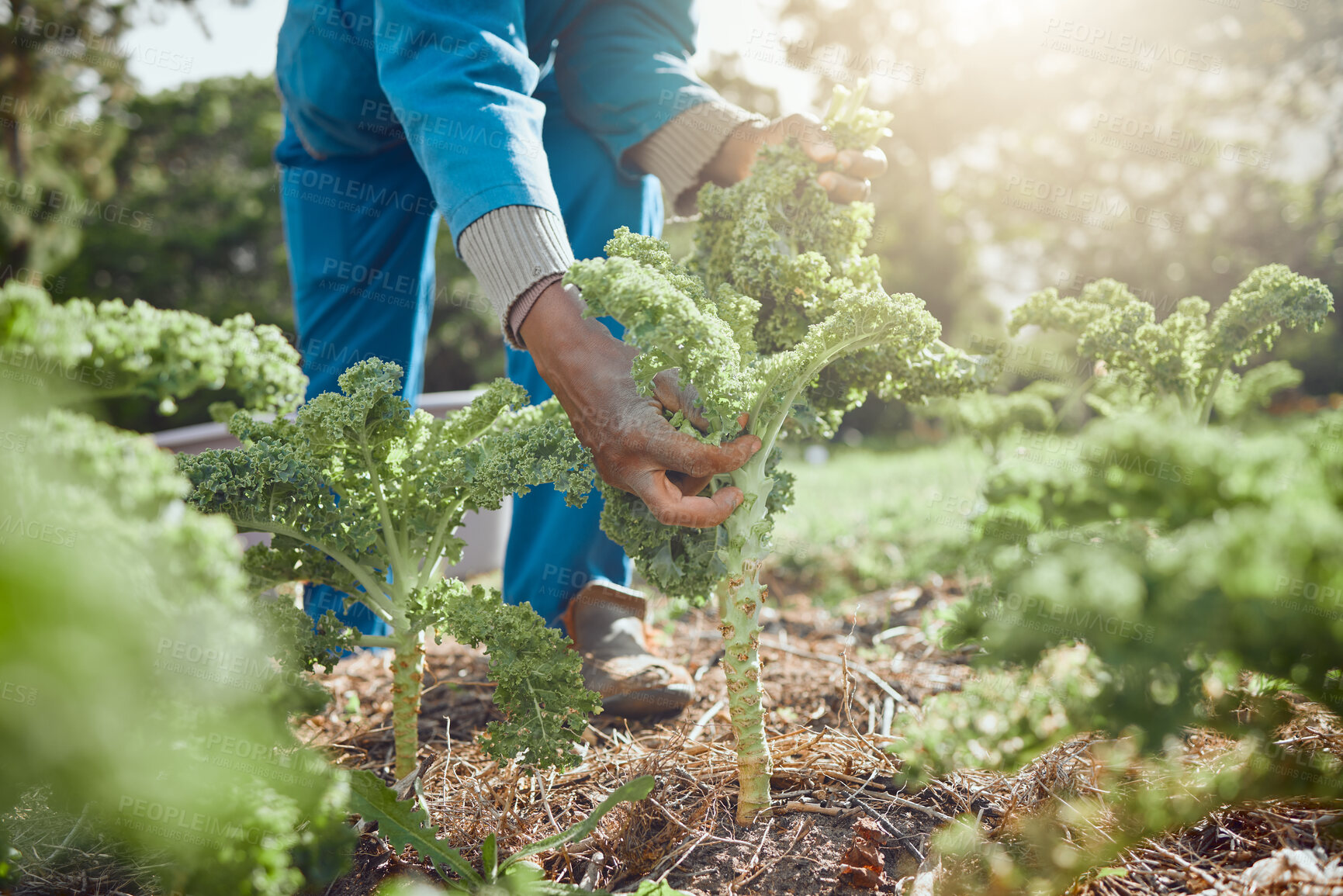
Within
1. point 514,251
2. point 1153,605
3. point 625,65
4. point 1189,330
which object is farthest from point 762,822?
point 625,65

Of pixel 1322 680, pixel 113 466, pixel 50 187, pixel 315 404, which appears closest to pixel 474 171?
pixel 315 404

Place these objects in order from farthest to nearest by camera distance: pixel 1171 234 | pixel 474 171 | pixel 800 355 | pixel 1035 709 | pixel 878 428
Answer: pixel 878 428 → pixel 1171 234 → pixel 474 171 → pixel 800 355 → pixel 1035 709

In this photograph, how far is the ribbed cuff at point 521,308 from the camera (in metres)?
1.72

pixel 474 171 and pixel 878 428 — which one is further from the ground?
pixel 474 171

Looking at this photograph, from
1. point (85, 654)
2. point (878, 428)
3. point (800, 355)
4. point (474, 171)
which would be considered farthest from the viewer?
point (878, 428)

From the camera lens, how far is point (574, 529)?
107 inches

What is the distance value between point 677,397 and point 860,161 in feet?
3.29

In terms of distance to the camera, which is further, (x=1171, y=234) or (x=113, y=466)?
(x=1171, y=234)

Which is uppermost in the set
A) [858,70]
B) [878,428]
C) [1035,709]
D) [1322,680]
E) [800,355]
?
[858,70]

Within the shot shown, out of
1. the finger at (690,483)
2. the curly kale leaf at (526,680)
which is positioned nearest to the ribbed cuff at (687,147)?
the finger at (690,483)

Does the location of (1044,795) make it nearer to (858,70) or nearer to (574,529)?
(574,529)

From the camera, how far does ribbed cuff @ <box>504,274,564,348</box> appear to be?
1.72 m

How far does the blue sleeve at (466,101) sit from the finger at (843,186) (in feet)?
2.47

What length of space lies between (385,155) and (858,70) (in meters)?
13.5
